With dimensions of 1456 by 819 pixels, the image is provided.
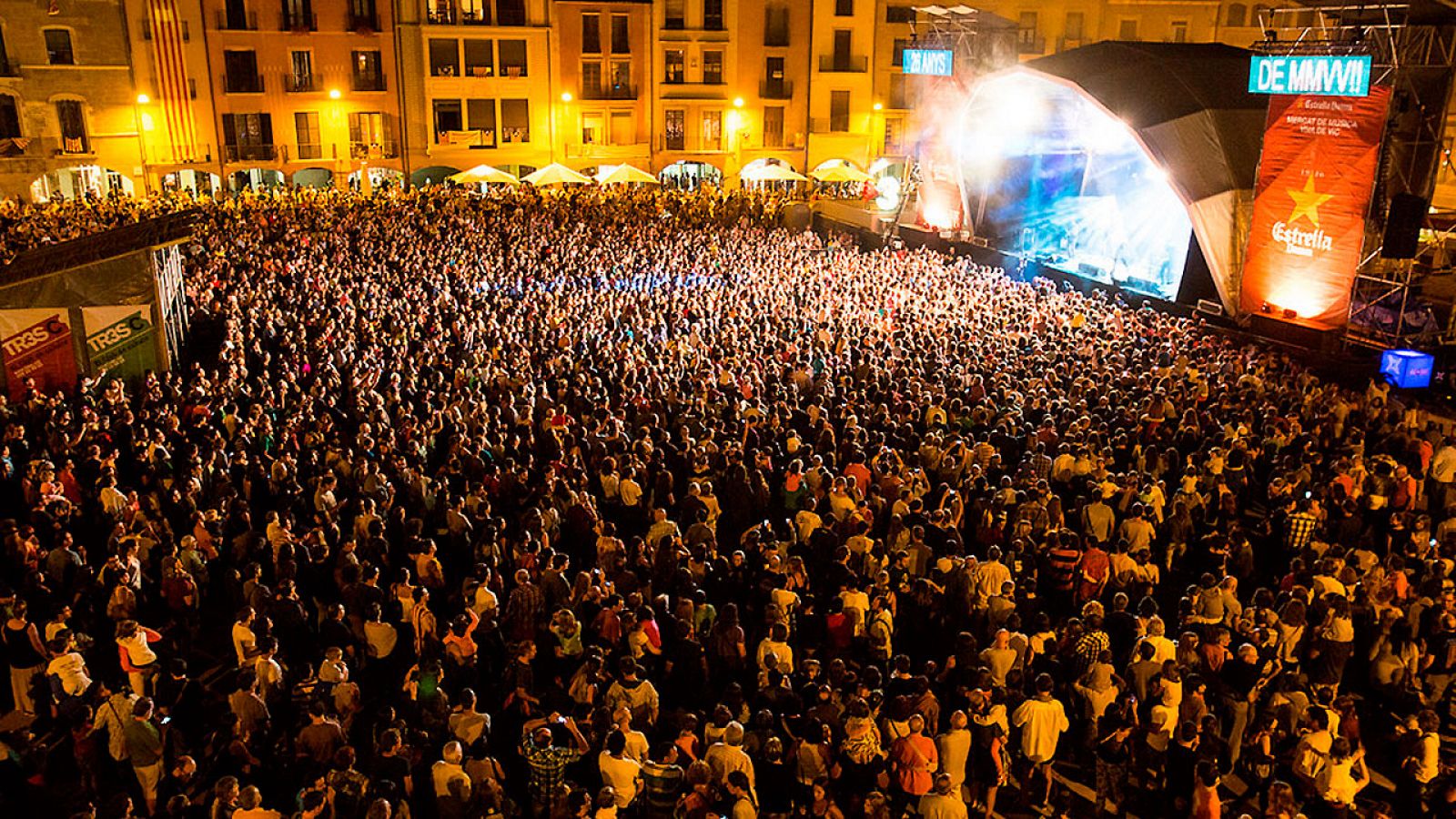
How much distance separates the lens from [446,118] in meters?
40.5

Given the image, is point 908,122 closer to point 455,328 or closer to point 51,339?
point 455,328

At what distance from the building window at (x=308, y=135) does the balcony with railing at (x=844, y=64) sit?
20.0 metres

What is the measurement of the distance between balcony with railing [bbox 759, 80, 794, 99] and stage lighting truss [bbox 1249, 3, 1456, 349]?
28683 millimetres

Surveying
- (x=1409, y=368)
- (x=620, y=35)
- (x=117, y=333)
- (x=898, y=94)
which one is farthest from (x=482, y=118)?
(x=1409, y=368)

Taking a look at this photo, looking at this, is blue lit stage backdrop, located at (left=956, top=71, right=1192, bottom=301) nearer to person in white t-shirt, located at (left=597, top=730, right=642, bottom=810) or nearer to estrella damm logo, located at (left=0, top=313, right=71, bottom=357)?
person in white t-shirt, located at (left=597, top=730, right=642, bottom=810)

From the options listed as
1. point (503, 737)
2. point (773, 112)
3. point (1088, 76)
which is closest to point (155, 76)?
point (773, 112)

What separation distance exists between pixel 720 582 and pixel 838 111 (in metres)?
38.7

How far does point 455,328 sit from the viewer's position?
16.7m

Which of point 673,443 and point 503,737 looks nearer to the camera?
point 503,737

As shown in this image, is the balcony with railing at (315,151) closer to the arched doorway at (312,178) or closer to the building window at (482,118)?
the arched doorway at (312,178)

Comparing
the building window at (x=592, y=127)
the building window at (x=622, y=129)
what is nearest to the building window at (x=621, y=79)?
the building window at (x=622, y=129)

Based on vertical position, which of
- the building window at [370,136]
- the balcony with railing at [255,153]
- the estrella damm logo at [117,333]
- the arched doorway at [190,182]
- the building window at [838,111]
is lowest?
the estrella damm logo at [117,333]

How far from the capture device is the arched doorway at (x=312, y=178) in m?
38.2

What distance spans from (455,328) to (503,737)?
10000 mm
